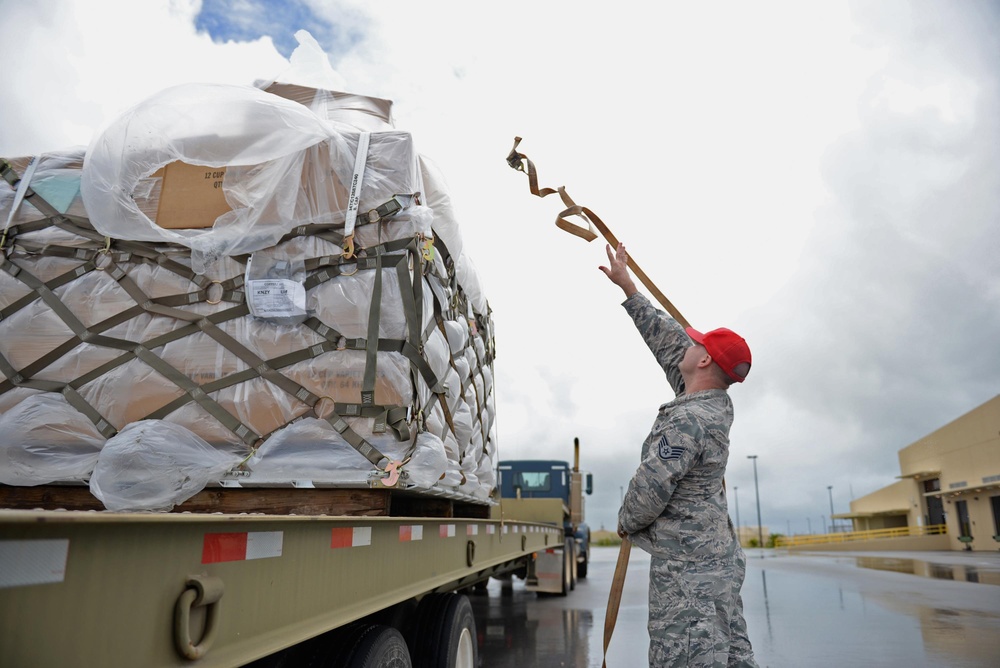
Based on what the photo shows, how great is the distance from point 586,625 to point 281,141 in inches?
285

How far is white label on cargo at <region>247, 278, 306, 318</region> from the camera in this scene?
3.02 metres

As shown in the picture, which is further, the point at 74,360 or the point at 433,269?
the point at 433,269

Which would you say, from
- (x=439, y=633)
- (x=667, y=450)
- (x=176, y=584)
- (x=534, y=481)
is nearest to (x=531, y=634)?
(x=439, y=633)

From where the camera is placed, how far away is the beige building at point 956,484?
31.1m

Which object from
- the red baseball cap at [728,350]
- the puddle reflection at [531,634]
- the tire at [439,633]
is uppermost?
the red baseball cap at [728,350]

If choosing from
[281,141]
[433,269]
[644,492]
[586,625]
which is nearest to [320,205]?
[281,141]

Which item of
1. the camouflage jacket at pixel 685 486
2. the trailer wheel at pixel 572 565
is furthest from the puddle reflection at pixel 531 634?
the camouflage jacket at pixel 685 486

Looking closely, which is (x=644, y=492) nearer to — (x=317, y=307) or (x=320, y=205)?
(x=317, y=307)

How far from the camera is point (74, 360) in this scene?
3154mm

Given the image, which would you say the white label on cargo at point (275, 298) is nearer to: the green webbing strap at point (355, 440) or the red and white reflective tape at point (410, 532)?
the green webbing strap at point (355, 440)

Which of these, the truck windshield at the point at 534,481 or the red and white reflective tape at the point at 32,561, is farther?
the truck windshield at the point at 534,481

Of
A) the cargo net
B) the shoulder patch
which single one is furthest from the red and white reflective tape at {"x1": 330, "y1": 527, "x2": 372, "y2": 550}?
the shoulder patch

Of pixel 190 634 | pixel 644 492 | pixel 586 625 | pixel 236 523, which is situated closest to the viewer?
pixel 190 634

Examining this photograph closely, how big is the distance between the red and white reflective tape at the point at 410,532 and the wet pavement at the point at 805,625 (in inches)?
158
